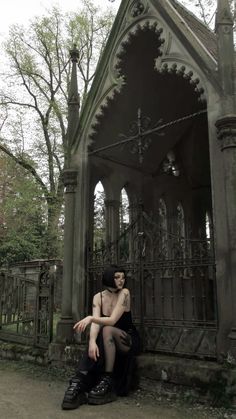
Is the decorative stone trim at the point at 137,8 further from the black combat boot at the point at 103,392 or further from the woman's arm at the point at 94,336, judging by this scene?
the black combat boot at the point at 103,392

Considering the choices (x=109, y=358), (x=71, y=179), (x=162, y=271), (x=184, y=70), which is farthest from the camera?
(x=71, y=179)

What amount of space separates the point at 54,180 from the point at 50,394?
58.8 feet

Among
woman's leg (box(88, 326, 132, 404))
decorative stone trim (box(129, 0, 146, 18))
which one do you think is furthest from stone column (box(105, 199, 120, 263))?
woman's leg (box(88, 326, 132, 404))

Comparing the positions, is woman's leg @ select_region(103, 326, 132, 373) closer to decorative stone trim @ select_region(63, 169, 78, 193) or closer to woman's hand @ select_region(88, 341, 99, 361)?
→ woman's hand @ select_region(88, 341, 99, 361)

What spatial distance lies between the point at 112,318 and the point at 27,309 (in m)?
3.43

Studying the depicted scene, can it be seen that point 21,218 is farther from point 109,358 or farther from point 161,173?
point 109,358

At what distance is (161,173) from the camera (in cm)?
1030

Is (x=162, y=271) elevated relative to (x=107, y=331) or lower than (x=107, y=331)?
elevated

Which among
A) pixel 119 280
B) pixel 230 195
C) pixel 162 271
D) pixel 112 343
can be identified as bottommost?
pixel 112 343

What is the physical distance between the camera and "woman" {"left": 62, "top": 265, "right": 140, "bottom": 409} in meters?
4.66

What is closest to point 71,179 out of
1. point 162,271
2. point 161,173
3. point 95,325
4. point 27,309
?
point 162,271

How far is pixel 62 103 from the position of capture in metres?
23.3

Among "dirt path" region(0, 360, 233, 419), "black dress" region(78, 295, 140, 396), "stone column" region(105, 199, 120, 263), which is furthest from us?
"stone column" region(105, 199, 120, 263)

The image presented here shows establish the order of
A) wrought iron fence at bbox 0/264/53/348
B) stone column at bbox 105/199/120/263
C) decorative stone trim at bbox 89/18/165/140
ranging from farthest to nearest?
stone column at bbox 105/199/120/263
wrought iron fence at bbox 0/264/53/348
decorative stone trim at bbox 89/18/165/140
